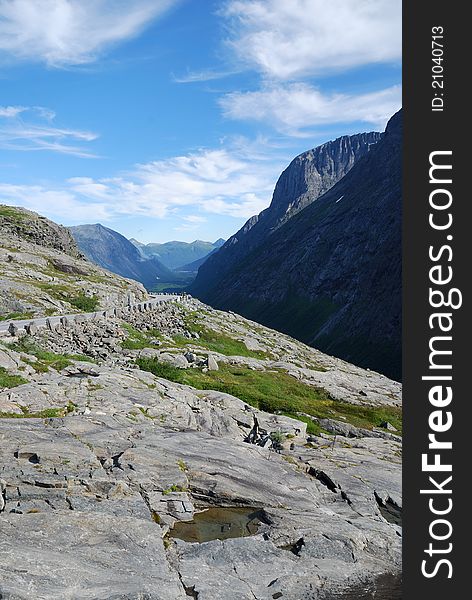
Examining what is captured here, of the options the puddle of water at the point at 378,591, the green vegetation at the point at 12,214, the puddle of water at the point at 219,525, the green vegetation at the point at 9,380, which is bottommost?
the puddle of water at the point at 378,591

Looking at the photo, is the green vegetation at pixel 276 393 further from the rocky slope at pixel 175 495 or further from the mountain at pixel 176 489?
the rocky slope at pixel 175 495

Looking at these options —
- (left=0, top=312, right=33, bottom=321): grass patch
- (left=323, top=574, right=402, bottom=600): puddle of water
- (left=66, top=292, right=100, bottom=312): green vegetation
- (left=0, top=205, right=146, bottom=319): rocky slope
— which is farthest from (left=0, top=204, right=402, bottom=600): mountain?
(left=66, top=292, right=100, bottom=312): green vegetation

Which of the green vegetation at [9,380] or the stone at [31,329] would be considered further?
the stone at [31,329]

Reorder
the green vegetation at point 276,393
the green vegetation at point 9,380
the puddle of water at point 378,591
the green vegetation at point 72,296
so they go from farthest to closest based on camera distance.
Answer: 1. the green vegetation at point 72,296
2. the green vegetation at point 276,393
3. the green vegetation at point 9,380
4. the puddle of water at point 378,591

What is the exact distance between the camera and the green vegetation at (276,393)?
37.1m

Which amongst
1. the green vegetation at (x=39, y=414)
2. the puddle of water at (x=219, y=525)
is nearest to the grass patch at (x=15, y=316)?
the green vegetation at (x=39, y=414)

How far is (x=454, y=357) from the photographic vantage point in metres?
12.0

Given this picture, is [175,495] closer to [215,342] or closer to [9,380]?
[9,380]

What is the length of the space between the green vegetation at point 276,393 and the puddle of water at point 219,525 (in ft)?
52.7

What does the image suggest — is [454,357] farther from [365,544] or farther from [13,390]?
[13,390]

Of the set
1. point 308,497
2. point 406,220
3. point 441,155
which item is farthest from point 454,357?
point 308,497

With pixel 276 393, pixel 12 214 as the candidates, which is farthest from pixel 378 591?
pixel 12 214

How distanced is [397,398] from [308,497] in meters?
41.8

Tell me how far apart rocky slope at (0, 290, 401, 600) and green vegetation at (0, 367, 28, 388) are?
153 mm
